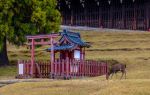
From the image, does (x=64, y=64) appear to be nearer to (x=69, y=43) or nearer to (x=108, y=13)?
(x=69, y=43)

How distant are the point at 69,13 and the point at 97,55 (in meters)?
24.0

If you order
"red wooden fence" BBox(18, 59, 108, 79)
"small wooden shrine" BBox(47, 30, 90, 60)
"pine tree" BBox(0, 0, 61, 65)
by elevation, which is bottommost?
"red wooden fence" BBox(18, 59, 108, 79)

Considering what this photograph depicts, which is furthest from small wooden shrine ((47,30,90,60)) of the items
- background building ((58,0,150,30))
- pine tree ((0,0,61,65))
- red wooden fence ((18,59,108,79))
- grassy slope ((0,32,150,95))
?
background building ((58,0,150,30))

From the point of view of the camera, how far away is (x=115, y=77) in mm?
29844

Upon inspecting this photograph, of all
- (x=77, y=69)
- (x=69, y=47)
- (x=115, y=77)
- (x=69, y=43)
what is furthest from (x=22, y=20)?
(x=115, y=77)

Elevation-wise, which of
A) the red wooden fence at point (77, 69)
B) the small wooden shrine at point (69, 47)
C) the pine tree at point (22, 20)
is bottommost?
the red wooden fence at point (77, 69)

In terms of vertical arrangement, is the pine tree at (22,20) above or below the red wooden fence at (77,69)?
above

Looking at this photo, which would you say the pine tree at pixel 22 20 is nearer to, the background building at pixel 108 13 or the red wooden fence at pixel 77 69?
the red wooden fence at pixel 77 69

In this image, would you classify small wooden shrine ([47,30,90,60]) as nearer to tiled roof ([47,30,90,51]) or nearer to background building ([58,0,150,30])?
tiled roof ([47,30,90,51])

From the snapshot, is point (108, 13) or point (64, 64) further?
point (108, 13)

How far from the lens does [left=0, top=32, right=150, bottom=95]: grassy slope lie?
75.6 feet

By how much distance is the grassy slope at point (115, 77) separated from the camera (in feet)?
75.6

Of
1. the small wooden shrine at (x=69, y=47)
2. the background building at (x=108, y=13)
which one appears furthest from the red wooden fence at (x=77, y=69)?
the background building at (x=108, y=13)

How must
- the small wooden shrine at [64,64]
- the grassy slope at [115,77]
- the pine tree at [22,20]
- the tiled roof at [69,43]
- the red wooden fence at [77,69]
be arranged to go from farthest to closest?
the pine tree at [22,20] → the tiled roof at [69,43] → the small wooden shrine at [64,64] → the red wooden fence at [77,69] → the grassy slope at [115,77]
